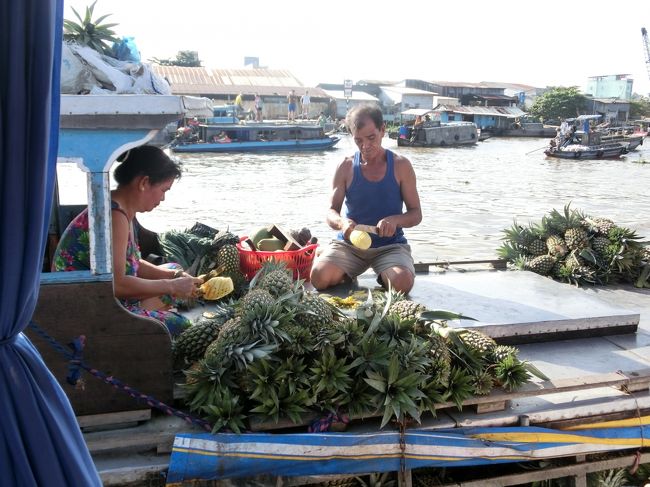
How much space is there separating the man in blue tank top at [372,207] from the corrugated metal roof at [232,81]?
116 feet

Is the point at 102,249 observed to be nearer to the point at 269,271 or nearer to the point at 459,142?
the point at 269,271

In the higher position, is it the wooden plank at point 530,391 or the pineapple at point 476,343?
the pineapple at point 476,343

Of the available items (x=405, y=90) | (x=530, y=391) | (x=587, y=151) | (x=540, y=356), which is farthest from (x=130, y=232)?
(x=405, y=90)

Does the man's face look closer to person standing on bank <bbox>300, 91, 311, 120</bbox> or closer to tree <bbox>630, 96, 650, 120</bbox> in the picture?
person standing on bank <bbox>300, 91, 311, 120</bbox>

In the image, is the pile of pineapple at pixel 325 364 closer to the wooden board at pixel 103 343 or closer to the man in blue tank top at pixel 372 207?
the wooden board at pixel 103 343

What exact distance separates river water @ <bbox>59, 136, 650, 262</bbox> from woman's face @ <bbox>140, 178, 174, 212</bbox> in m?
3.00

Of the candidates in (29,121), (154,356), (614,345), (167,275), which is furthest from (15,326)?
(614,345)

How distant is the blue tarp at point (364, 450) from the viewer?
7.99 ft

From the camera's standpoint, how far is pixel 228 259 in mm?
4113

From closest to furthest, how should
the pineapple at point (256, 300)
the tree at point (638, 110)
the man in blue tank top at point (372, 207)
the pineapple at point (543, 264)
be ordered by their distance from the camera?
1. the pineapple at point (256, 300)
2. the man in blue tank top at point (372, 207)
3. the pineapple at point (543, 264)
4. the tree at point (638, 110)

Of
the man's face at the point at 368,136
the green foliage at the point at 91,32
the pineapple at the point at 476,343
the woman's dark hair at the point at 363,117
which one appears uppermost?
the green foliage at the point at 91,32

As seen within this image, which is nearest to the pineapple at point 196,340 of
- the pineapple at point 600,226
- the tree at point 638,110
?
the pineapple at point 600,226

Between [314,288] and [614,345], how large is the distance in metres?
2.16

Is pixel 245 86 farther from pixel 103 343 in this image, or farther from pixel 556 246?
pixel 103 343
